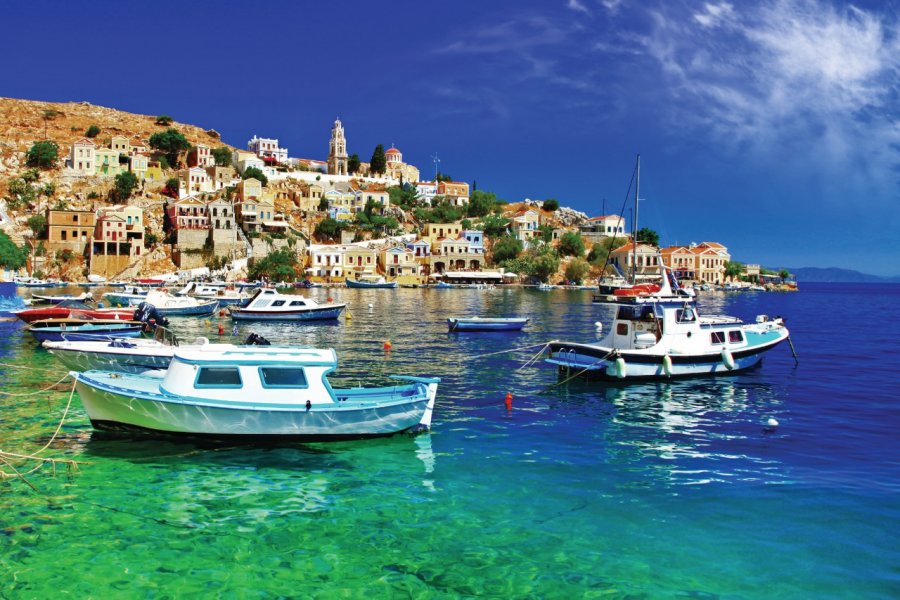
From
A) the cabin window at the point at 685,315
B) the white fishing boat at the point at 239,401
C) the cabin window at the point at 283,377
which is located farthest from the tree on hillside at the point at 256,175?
the cabin window at the point at 283,377

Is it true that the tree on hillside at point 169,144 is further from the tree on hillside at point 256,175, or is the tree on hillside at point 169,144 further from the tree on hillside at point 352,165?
the tree on hillside at point 352,165

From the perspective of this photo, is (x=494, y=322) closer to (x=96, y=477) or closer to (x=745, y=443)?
(x=745, y=443)

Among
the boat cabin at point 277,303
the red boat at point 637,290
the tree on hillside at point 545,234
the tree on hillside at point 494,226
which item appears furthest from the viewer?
the tree on hillside at point 545,234

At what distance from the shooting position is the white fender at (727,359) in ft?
87.0

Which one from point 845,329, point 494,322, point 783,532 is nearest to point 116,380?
point 783,532

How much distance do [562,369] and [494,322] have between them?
59.1 feet

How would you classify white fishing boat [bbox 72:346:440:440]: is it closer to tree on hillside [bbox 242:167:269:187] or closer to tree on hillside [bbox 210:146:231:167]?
tree on hillside [bbox 242:167:269:187]

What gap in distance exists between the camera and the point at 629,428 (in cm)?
1903

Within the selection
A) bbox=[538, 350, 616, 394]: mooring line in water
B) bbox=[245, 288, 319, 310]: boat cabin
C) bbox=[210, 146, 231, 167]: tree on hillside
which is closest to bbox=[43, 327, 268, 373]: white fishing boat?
bbox=[538, 350, 616, 394]: mooring line in water

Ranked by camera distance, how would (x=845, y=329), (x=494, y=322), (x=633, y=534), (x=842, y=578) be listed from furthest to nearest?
(x=845, y=329), (x=494, y=322), (x=633, y=534), (x=842, y=578)

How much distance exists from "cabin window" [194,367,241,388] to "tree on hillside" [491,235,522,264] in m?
113

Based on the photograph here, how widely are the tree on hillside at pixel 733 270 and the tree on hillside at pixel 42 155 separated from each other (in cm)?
13743

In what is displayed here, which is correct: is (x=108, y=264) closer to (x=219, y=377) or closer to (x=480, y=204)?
(x=480, y=204)

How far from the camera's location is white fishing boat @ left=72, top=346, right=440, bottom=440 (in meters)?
15.5
